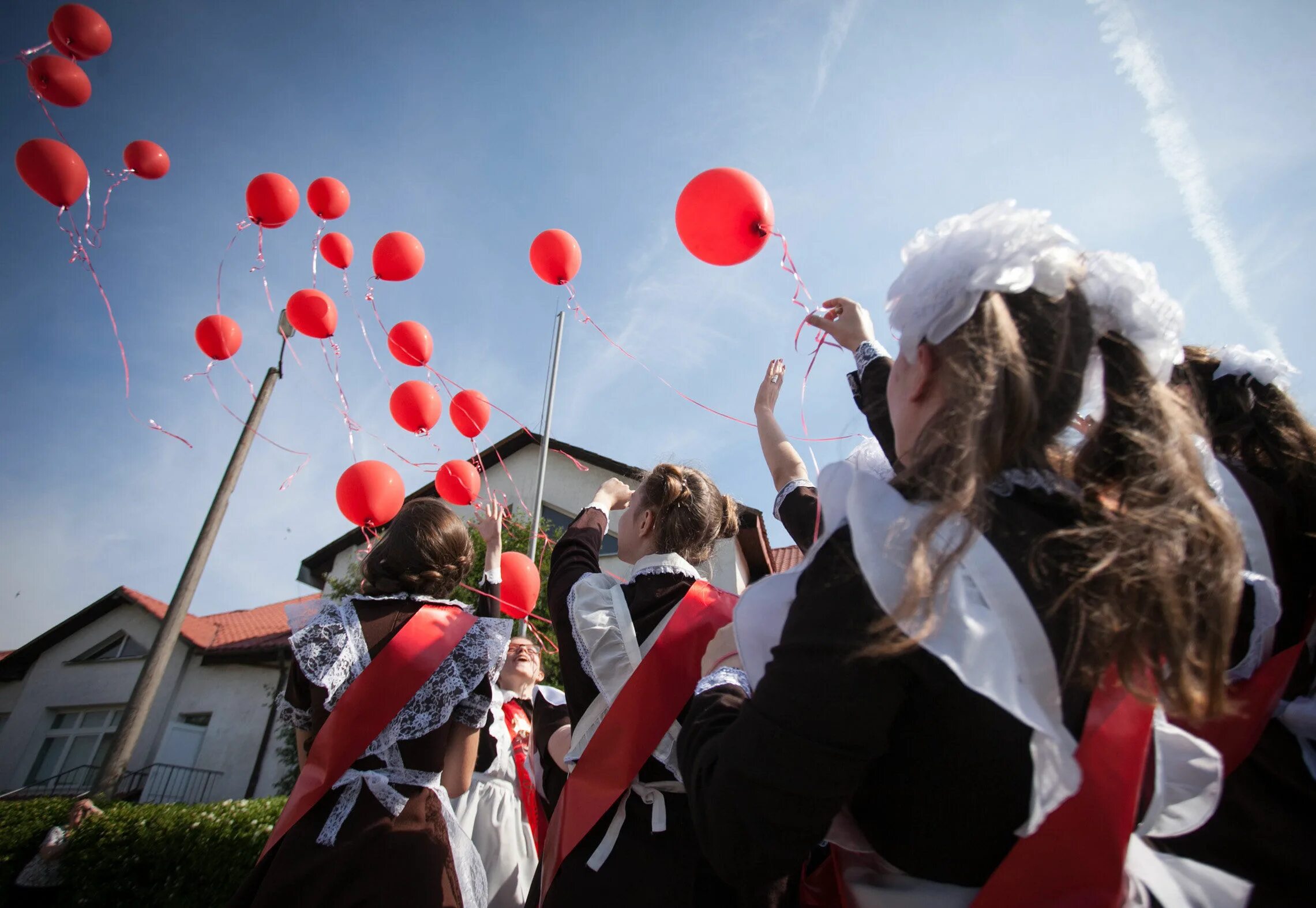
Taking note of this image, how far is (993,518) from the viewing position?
792 millimetres

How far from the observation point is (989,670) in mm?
706

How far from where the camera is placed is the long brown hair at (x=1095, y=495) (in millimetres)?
722

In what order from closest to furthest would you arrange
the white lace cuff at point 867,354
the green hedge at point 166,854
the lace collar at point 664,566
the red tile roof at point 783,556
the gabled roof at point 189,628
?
the white lace cuff at point 867,354 → the lace collar at point 664,566 → the green hedge at point 166,854 → the red tile roof at point 783,556 → the gabled roof at point 189,628

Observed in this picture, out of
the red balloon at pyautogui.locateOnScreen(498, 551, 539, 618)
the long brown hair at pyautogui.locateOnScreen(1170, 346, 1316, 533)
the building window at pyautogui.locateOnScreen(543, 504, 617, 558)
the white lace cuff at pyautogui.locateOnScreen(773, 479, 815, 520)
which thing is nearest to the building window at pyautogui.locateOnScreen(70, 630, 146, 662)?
the building window at pyautogui.locateOnScreen(543, 504, 617, 558)

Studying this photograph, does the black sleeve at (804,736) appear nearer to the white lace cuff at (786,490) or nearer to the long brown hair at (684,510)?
the white lace cuff at (786,490)

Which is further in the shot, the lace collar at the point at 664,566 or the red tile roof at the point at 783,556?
the red tile roof at the point at 783,556

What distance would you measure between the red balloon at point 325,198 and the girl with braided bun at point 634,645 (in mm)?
4226

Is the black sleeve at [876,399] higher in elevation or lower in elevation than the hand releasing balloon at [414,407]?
lower

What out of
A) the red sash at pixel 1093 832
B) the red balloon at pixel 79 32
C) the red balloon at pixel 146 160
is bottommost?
the red sash at pixel 1093 832

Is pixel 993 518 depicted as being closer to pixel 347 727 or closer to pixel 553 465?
pixel 347 727

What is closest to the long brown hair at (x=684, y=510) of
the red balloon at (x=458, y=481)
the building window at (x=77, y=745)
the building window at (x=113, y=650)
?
the red balloon at (x=458, y=481)

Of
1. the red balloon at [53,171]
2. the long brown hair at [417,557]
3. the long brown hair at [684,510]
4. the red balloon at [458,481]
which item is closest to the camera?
the long brown hair at [684,510]

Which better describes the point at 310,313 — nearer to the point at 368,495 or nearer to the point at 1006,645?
the point at 368,495

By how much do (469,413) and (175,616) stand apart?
4.03 meters
